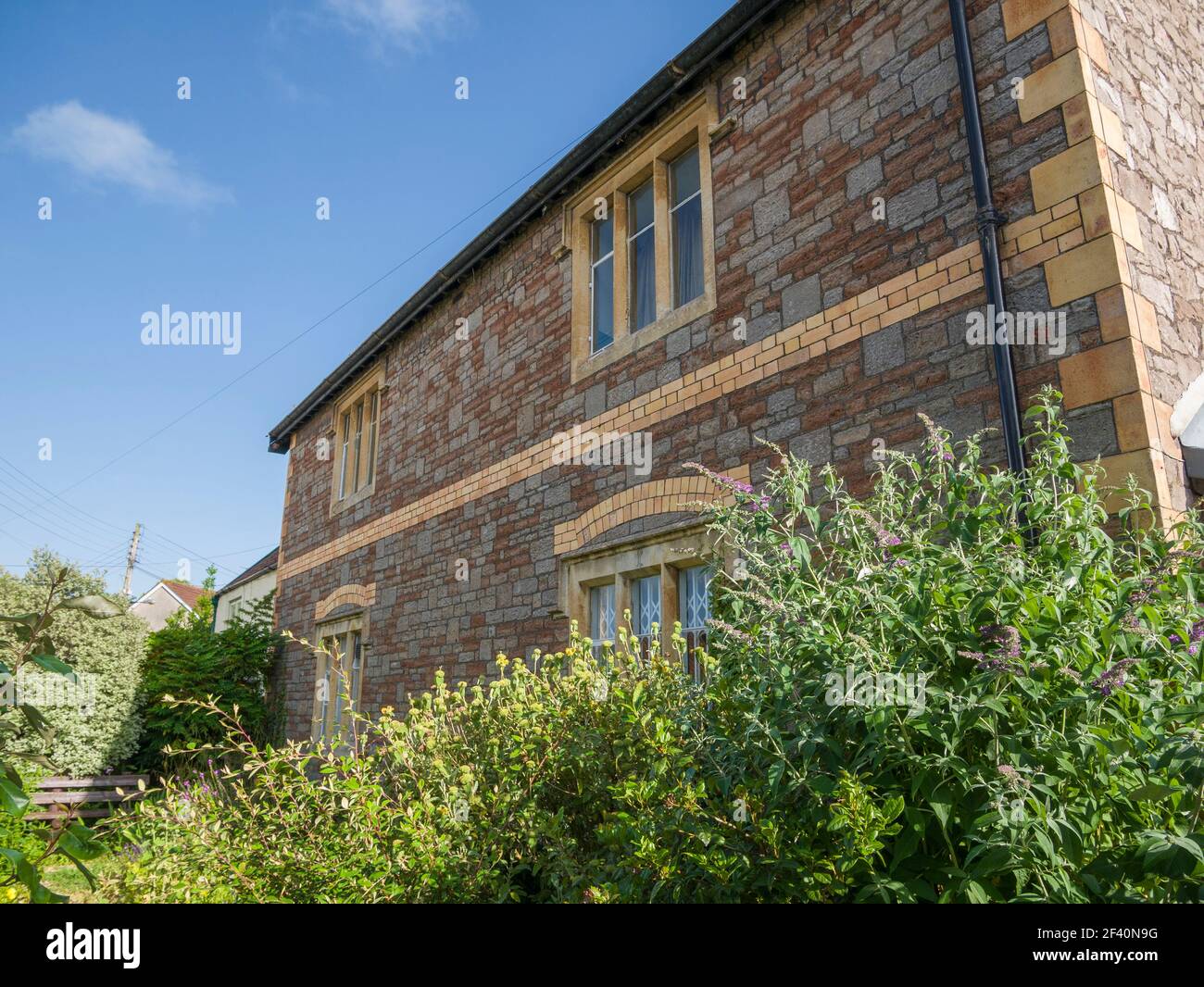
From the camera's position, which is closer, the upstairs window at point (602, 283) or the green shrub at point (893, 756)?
the green shrub at point (893, 756)

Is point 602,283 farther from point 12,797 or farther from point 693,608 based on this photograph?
point 12,797

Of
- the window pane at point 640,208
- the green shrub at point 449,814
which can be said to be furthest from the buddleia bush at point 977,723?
the window pane at point 640,208

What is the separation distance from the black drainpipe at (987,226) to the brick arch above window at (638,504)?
188cm

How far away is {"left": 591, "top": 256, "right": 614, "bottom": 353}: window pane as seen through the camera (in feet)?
25.2

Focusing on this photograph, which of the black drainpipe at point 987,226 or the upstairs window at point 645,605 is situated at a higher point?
the black drainpipe at point 987,226

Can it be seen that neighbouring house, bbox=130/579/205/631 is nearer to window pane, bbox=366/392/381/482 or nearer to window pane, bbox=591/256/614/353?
window pane, bbox=366/392/381/482

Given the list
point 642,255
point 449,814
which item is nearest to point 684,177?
point 642,255

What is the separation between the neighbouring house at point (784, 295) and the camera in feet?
14.2

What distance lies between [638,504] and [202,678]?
9.24m

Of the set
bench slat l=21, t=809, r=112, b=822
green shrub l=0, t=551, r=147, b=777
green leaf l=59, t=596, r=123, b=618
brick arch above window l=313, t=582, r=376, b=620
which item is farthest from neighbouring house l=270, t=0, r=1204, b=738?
green shrub l=0, t=551, r=147, b=777

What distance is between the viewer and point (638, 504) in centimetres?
654

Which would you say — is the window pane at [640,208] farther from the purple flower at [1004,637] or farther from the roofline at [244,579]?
the roofline at [244,579]

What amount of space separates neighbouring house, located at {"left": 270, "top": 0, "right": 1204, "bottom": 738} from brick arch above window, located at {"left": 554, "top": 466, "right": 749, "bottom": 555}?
Result: 3 cm
